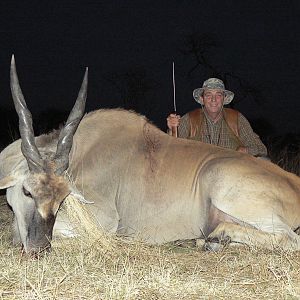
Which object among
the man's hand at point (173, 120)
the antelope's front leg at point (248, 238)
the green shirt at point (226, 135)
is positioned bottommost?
the antelope's front leg at point (248, 238)

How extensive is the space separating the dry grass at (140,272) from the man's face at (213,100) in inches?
69.8

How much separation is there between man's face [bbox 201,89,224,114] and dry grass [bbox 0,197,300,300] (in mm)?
1774

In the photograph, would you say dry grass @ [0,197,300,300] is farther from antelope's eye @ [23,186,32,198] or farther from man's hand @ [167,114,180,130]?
man's hand @ [167,114,180,130]

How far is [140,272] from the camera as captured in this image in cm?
250

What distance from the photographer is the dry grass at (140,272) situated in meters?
2.24

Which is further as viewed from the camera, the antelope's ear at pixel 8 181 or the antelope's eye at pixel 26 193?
the antelope's ear at pixel 8 181

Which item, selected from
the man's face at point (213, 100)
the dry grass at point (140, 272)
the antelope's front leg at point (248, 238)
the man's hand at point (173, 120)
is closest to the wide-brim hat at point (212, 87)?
the man's face at point (213, 100)

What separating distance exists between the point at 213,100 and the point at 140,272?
2473 mm

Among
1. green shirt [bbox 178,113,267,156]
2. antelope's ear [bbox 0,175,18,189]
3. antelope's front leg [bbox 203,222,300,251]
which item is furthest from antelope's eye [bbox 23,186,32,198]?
green shirt [bbox 178,113,267,156]

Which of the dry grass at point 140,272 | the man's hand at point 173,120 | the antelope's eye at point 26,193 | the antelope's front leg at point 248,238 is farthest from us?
the man's hand at point 173,120

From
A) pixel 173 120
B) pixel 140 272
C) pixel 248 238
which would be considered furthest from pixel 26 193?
pixel 173 120

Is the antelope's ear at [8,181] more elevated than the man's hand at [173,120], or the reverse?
the man's hand at [173,120]

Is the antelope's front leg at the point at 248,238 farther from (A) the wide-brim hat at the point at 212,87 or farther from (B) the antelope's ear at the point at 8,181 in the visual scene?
(A) the wide-brim hat at the point at 212,87

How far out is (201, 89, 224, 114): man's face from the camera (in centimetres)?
470
